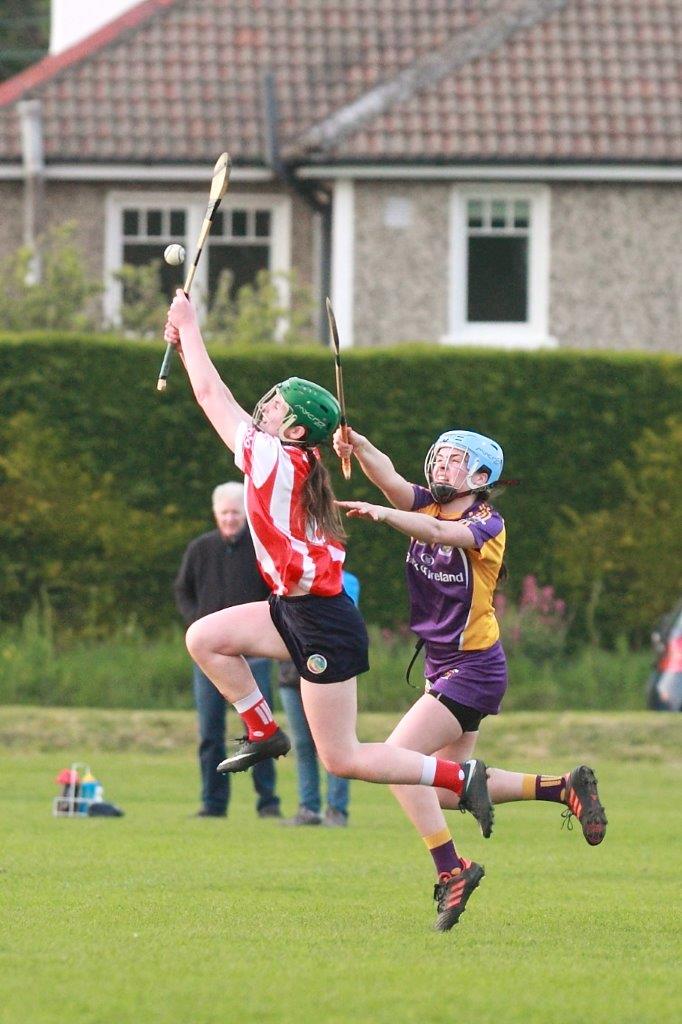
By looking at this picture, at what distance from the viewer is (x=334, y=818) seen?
44.6 feet

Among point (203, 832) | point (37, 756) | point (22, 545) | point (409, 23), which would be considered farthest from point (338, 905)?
point (409, 23)

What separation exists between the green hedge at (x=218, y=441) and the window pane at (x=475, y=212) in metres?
5.42

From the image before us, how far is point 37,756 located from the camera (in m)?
18.4

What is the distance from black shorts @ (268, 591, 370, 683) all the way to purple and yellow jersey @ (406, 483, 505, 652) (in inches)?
20.0

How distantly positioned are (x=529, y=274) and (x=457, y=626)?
19.2m

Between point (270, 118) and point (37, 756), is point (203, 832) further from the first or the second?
point (270, 118)

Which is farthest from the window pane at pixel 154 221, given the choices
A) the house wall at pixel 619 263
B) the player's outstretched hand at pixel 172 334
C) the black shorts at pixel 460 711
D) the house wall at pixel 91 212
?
the black shorts at pixel 460 711

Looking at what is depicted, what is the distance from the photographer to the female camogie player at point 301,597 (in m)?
8.18

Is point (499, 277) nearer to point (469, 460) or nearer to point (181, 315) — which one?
point (469, 460)

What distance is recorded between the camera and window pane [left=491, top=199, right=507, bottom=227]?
2736 centimetres

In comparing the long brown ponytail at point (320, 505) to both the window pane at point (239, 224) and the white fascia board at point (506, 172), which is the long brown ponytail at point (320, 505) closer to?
the white fascia board at point (506, 172)

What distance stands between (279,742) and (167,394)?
13552mm

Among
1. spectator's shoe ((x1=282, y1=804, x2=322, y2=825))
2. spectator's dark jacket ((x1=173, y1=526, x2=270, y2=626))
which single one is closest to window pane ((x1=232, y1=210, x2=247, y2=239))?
spectator's dark jacket ((x1=173, y1=526, x2=270, y2=626))

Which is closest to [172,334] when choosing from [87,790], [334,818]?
[334,818]
